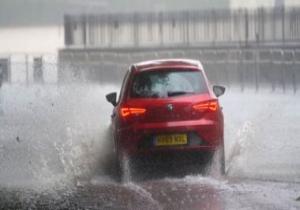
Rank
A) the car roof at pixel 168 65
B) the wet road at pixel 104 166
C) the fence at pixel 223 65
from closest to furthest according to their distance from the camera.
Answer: the wet road at pixel 104 166, the car roof at pixel 168 65, the fence at pixel 223 65

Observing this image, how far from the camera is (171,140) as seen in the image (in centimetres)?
973

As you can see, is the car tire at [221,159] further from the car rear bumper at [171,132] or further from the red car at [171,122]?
the car rear bumper at [171,132]

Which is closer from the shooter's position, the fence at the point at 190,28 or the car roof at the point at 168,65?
the car roof at the point at 168,65

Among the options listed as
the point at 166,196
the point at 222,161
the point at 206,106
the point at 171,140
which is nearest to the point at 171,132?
the point at 171,140

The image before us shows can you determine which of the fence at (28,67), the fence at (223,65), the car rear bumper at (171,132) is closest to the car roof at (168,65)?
the car rear bumper at (171,132)

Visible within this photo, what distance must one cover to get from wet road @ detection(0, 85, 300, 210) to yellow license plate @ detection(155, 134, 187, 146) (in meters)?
0.49

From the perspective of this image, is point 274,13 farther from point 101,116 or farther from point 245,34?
point 101,116

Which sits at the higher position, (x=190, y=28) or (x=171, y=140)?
(x=190, y=28)

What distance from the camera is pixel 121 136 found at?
9.88m

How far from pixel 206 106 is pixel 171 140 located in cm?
60

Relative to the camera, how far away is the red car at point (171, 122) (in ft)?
31.9

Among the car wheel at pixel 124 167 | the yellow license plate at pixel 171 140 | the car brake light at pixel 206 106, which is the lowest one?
the car wheel at pixel 124 167

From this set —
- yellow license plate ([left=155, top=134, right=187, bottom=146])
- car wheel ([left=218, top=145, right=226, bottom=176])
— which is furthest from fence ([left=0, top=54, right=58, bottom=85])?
yellow license plate ([left=155, top=134, right=187, bottom=146])

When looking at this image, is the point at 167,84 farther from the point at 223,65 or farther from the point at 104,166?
the point at 223,65
